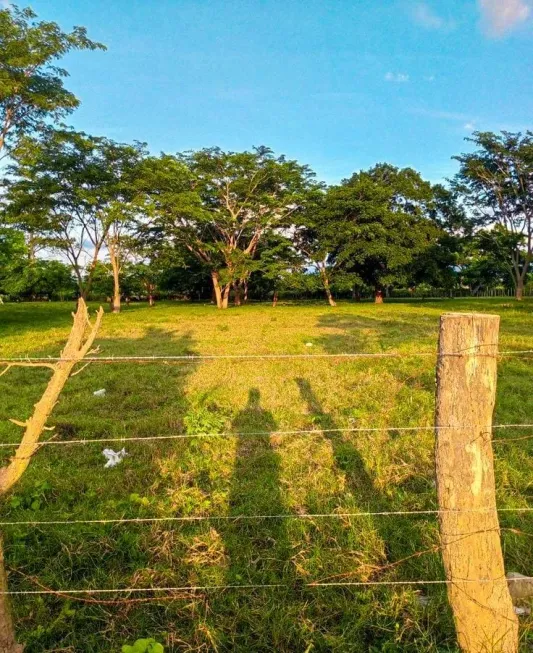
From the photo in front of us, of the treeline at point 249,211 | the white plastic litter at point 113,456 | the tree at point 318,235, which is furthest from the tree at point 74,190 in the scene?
the white plastic litter at point 113,456

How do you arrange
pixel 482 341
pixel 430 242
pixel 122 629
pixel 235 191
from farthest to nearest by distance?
pixel 430 242 < pixel 235 191 < pixel 122 629 < pixel 482 341

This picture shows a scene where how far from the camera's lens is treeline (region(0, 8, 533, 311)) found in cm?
2331

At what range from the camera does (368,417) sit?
542 centimetres

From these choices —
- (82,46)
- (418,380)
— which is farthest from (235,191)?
(418,380)

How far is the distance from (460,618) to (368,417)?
3366 millimetres

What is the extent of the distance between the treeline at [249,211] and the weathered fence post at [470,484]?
17.3 metres

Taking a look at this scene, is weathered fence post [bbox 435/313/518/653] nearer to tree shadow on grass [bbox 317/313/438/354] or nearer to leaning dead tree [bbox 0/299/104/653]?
leaning dead tree [bbox 0/299/104/653]

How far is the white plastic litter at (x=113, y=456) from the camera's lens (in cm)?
414

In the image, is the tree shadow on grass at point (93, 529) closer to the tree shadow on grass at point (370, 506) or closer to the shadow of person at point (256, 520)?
the shadow of person at point (256, 520)

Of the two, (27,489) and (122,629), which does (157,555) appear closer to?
(122,629)

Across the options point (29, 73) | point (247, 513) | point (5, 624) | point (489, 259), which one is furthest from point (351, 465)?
point (489, 259)

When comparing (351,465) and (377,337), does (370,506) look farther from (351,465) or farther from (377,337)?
(377,337)

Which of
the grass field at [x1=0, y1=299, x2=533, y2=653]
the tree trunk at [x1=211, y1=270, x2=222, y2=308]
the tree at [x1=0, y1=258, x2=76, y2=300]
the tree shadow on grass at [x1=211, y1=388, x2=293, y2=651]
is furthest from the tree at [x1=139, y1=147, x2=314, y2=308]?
the tree shadow on grass at [x1=211, y1=388, x2=293, y2=651]

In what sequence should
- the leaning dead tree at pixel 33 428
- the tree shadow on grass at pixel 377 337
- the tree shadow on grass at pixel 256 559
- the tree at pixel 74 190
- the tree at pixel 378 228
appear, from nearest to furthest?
the leaning dead tree at pixel 33 428, the tree shadow on grass at pixel 256 559, the tree shadow on grass at pixel 377 337, the tree at pixel 74 190, the tree at pixel 378 228
